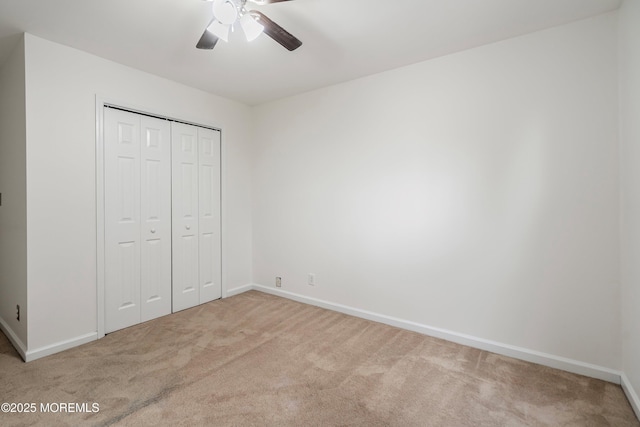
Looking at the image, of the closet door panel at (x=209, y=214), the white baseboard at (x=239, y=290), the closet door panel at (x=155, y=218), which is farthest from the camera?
the white baseboard at (x=239, y=290)

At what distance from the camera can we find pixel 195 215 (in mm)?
3393

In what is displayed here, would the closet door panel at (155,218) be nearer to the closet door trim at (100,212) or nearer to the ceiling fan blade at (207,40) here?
the closet door trim at (100,212)

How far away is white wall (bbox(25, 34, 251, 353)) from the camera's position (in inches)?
89.0

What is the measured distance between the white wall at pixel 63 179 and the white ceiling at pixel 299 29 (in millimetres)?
181

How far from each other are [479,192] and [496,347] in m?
1.24

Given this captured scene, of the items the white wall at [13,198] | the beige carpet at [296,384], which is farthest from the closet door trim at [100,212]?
the white wall at [13,198]

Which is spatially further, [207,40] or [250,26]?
[207,40]

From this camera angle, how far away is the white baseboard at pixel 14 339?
226 cm

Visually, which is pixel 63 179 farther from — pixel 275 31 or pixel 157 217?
pixel 275 31

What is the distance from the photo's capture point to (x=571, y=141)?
6.86 feet

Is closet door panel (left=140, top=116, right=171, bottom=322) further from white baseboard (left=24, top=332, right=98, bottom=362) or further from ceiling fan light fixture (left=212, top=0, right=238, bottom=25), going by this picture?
ceiling fan light fixture (left=212, top=0, right=238, bottom=25)

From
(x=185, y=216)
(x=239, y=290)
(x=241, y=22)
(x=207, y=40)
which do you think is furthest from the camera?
(x=239, y=290)

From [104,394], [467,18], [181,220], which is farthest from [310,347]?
[467,18]

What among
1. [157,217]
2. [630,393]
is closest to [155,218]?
[157,217]
